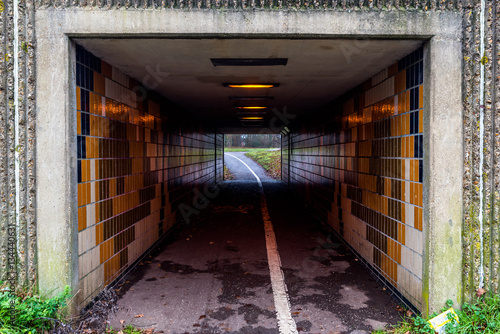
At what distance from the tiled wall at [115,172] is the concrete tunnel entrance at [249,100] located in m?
0.02

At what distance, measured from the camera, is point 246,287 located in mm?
4469

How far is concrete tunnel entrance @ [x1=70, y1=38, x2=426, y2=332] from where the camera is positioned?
372cm

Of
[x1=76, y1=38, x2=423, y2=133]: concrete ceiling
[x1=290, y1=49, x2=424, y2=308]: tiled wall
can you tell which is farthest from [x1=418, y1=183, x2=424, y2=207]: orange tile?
[x1=76, y1=38, x2=423, y2=133]: concrete ceiling

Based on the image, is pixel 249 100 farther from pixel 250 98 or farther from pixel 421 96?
pixel 421 96

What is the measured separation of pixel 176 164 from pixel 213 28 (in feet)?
16.6

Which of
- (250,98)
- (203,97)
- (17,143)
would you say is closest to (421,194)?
(17,143)

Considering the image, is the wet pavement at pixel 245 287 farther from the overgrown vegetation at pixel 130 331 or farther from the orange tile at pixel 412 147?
the orange tile at pixel 412 147

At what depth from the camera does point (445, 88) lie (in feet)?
10.9

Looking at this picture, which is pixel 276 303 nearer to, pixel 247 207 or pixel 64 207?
pixel 64 207

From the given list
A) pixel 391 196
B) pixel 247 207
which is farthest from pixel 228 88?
pixel 247 207

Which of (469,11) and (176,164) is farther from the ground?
(469,11)

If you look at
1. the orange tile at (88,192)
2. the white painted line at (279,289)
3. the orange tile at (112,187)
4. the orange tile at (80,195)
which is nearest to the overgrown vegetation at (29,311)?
the orange tile at (80,195)

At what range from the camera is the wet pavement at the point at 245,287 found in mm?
3570

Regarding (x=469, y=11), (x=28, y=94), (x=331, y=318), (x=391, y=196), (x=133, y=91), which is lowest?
(x=331, y=318)
